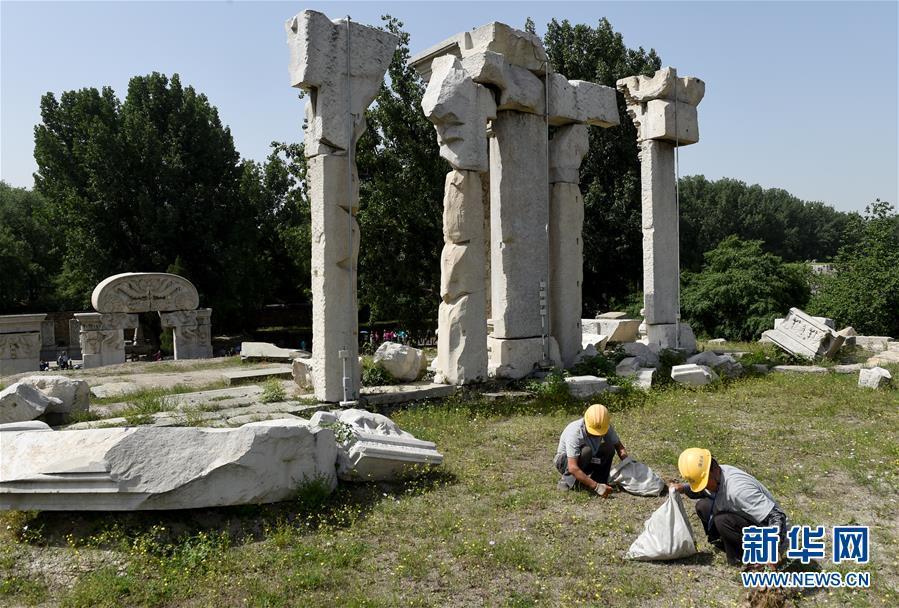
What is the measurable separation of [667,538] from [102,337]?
53.6 ft

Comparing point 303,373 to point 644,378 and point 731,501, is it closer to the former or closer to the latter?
point 644,378

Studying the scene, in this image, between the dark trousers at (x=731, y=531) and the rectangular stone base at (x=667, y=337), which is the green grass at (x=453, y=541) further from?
the rectangular stone base at (x=667, y=337)

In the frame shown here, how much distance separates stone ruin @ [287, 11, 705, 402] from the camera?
771 cm

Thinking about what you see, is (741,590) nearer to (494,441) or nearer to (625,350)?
(494,441)

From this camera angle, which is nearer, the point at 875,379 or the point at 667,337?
the point at 875,379

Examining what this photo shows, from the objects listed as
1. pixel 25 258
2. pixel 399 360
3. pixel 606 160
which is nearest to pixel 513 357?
pixel 399 360

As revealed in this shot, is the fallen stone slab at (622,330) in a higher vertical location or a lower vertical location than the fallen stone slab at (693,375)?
higher

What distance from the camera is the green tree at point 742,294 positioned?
1620cm

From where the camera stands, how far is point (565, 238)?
10.5 m

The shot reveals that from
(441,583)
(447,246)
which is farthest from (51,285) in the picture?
(441,583)

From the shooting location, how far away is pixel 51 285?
2895cm

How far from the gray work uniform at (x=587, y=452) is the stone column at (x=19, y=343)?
1584cm

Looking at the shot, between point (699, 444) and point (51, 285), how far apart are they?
29.6 m

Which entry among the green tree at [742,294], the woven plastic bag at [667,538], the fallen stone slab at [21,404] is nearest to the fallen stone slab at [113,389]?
the fallen stone slab at [21,404]
